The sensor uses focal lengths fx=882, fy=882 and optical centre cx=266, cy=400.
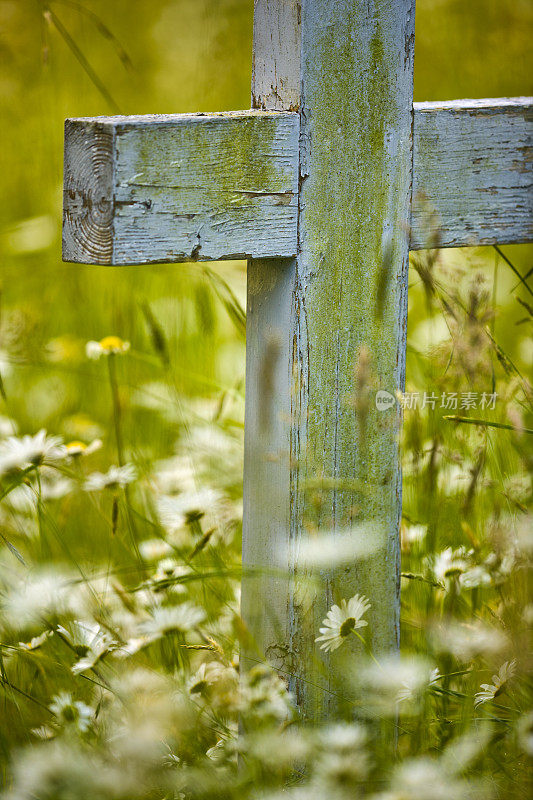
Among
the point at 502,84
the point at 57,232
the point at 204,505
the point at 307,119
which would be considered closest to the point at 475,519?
the point at 204,505

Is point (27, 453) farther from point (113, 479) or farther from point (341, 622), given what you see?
point (341, 622)

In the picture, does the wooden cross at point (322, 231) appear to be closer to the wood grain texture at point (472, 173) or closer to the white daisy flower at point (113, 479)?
the wood grain texture at point (472, 173)

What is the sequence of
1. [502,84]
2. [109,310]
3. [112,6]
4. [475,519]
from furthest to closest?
1. [112,6]
2. [502,84]
3. [109,310]
4. [475,519]

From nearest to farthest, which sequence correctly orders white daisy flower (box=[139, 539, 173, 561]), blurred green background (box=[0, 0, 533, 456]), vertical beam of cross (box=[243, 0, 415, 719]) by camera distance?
vertical beam of cross (box=[243, 0, 415, 719]) < white daisy flower (box=[139, 539, 173, 561]) < blurred green background (box=[0, 0, 533, 456])

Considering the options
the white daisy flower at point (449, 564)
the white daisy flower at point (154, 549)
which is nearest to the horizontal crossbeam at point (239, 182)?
the white daisy flower at point (449, 564)

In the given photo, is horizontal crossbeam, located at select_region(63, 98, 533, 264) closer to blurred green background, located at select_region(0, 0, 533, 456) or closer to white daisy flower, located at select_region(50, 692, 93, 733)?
white daisy flower, located at select_region(50, 692, 93, 733)

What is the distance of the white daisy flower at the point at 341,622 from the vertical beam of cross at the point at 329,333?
1.0 inches

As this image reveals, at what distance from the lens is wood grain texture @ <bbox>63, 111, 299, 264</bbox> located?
79 centimetres

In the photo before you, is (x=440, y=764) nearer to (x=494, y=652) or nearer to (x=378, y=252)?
(x=494, y=652)

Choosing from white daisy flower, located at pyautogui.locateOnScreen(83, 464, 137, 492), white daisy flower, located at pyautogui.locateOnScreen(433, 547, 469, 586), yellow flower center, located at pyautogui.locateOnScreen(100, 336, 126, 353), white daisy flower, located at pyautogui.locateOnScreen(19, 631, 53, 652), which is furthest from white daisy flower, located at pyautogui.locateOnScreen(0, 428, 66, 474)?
white daisy flower, located at pyautogui.locateOnScreen(433, 547, 469, 586)

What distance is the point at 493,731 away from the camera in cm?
93

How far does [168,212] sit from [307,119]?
0.19m

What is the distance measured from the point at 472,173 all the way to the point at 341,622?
0.52 meters

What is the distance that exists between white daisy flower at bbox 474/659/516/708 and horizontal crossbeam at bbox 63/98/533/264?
45 centimetres
